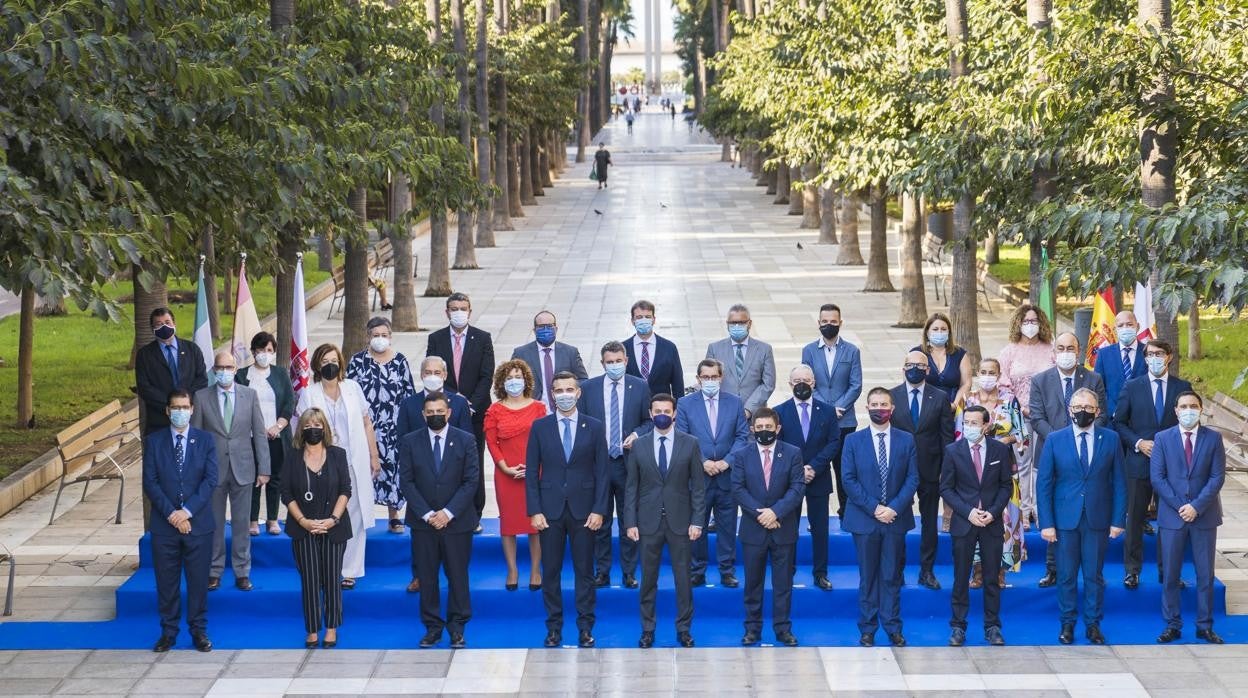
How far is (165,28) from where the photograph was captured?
12.7 m

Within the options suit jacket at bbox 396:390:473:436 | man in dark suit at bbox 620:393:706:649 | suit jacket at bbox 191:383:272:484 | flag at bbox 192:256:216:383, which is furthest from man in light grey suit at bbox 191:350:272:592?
man in dark suit at bbox 620:393:706:649

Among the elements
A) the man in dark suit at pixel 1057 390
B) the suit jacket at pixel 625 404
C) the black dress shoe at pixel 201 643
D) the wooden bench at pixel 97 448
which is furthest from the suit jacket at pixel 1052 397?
the wooden bench at pixel 97 448

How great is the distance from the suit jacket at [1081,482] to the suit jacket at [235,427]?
5.54m

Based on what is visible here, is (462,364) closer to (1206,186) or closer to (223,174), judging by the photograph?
(223,174)

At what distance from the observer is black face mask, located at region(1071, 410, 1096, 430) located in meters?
11.6

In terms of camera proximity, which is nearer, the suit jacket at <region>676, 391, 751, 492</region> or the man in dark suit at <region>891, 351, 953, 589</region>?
the suit jacket at <region>676, 391, 751, 492</region>

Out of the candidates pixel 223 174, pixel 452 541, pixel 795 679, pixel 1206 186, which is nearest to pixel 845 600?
pixel 795 679

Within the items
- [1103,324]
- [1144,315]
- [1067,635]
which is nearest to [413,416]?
[1067,635]

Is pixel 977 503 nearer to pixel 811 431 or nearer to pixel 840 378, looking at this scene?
pixel 811 431

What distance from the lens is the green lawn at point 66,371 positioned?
18906 millimetres

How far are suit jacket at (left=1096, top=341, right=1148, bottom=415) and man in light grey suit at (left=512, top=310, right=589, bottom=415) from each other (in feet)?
13.2

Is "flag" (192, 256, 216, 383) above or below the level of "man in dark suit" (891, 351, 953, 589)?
above

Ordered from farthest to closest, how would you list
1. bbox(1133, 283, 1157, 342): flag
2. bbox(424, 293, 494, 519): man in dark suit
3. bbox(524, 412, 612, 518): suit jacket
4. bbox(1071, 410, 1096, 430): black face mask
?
bbox(1133, 283, 1157, 342): flag → bbox(424, 293, 494, 519): man in dark suit → bbox(524, 412, 612, 518): suit jacket → bbox(1071, 410, 1096, 430): black face mask

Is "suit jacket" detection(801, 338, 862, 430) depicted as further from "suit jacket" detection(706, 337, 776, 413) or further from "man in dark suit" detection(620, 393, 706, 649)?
"man in dark suit" detection(620, 393, 706, 649)
